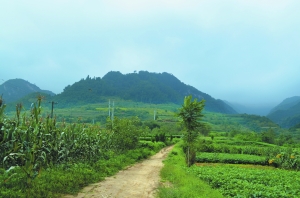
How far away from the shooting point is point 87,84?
146 meters

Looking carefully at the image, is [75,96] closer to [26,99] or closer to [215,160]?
[26,99]

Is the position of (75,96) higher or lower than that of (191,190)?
higher

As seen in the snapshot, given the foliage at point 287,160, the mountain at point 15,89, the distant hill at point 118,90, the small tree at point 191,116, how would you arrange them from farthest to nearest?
the mountain at point 15,89, the distant hill at point 118,90, the foliage at point 287,160, the small tree at point 191,116

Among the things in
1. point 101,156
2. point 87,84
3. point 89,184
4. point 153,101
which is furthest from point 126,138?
point 153,101

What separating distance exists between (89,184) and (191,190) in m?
5.45

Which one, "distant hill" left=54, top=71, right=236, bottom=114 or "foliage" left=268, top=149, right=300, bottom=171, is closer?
"foliage" left=268, top=149, right=300, bottom=171

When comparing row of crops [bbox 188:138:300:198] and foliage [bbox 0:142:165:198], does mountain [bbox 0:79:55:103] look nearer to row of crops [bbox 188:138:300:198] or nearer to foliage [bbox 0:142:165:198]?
row of crops [bbox 188:138:300:198]

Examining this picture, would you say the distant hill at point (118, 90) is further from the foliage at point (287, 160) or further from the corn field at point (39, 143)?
the corn field at point (39, 143)

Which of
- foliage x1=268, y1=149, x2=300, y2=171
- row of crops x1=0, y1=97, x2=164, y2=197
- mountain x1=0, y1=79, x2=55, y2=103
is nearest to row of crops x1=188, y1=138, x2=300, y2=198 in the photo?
foliage x1=268, y1=149, x2=300, y2=171

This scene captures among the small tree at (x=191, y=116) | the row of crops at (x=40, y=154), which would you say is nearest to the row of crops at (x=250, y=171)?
the small tree at (x=191, y=116)

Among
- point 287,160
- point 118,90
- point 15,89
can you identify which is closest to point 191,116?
point 287,160

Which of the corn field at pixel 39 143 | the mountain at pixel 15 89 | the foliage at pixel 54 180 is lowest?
the foliage at pixel 54 180

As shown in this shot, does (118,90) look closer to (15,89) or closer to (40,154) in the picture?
(15,89)

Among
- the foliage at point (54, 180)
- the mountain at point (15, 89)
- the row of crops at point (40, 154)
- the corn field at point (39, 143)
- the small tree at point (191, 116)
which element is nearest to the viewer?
the foliage at point (54, 180)
